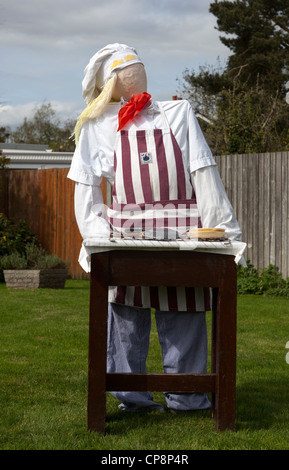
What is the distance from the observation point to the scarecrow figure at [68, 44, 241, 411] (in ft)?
10.3

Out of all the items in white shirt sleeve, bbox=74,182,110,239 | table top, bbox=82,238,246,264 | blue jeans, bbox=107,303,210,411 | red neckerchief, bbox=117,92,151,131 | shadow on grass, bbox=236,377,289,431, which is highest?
red neckerchief, bbox=117,92,151,131

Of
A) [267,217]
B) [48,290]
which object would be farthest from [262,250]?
[48,290]

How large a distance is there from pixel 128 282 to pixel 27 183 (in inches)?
332

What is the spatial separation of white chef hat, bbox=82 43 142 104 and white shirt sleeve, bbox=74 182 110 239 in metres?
0.56

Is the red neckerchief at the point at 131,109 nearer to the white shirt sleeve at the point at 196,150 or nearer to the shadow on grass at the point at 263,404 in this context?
the white shirt sleeve at the point at 196,150

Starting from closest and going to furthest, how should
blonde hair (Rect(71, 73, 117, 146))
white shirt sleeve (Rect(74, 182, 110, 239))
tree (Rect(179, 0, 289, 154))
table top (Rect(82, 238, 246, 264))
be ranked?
table top (Rect(82, 238, 246, 264))
white shirt sleeve (Rect(74, 182, 110, 239))
blonde hair (Rect(71, 73, 117, 146))
tree (Rect(179, 0, 289, 154))

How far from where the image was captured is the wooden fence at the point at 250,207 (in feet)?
26.6

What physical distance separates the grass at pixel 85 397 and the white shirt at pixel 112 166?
2.98ft

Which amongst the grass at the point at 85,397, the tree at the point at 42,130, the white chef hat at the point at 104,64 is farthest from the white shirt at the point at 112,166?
the tree at the point at 42,130

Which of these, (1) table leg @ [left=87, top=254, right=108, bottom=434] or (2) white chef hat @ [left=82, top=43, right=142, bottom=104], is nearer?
(1) table leg @ [left=87, top=254, right=108, bottom=434]

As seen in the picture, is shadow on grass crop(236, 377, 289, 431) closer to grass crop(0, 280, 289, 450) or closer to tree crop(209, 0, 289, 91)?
grass crop(0, 280, 289, 450)

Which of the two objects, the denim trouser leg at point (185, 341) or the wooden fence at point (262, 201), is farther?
the wooden fence at point (262, 201)

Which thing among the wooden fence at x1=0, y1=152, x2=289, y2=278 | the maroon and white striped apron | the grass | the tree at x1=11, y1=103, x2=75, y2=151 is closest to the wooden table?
the grass

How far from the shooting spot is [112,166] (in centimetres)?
325
